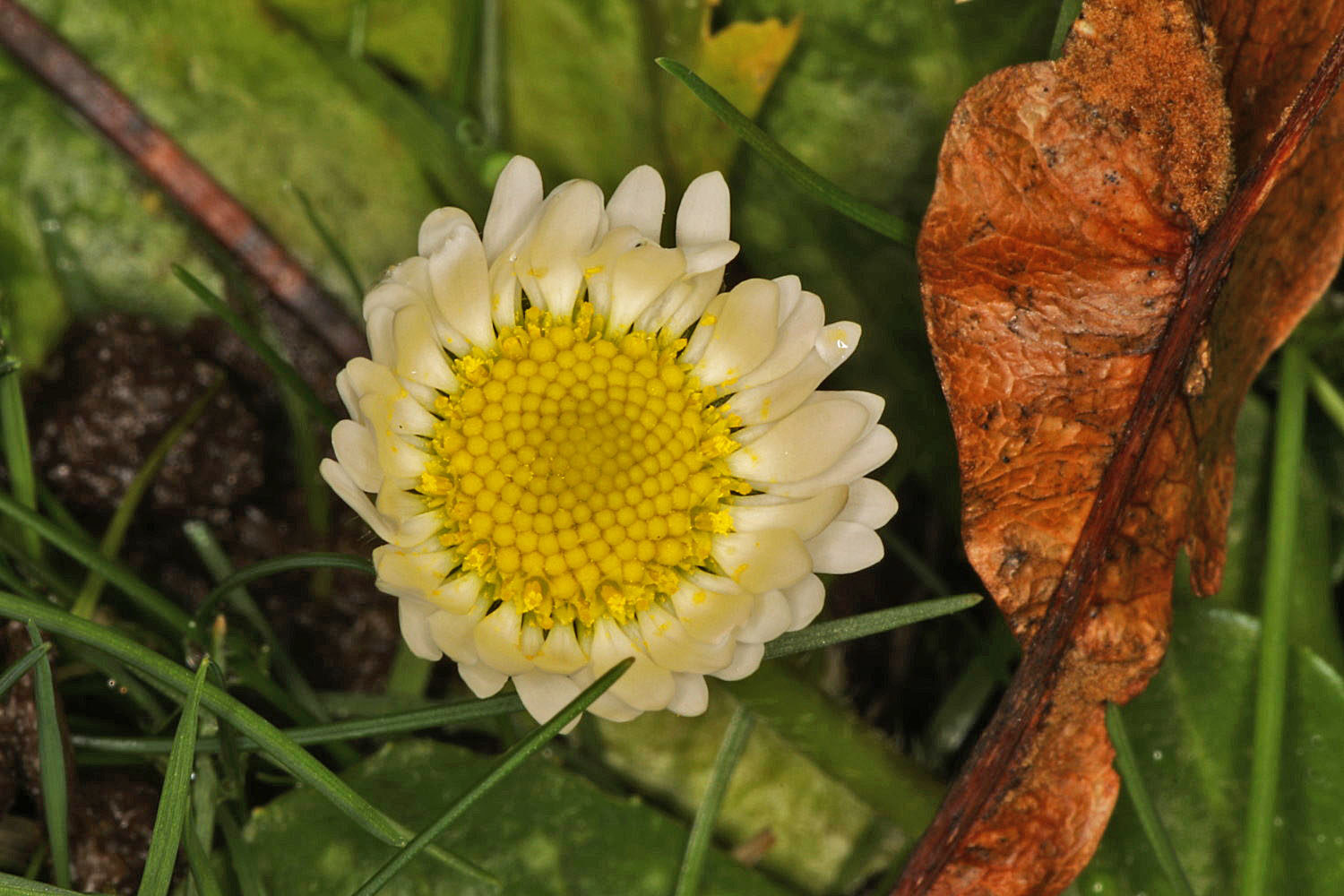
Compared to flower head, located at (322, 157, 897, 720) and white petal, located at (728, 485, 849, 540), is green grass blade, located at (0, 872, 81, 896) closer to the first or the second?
flower head, located at (322, 157, 897, 720)

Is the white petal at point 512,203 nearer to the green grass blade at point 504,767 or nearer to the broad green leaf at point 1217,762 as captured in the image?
the green grass blade at point 504,767

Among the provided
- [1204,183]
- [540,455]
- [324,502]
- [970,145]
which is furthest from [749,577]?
[324,502]

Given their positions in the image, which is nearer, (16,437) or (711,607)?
(711,607)

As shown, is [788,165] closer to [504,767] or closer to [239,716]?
[504,767]

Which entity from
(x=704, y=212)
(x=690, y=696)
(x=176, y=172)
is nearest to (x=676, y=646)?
(x=690, y=696)

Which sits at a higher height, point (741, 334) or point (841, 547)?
point (741, 334)

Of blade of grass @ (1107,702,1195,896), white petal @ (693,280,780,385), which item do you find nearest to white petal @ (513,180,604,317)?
A: white petal @ (693,280,780,385)

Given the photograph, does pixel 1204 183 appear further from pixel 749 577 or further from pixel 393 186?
pixel 393 186
